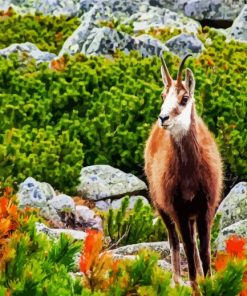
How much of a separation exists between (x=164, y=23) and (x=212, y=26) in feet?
6.59

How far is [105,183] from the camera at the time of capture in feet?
43.2

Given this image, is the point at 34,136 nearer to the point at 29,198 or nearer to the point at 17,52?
the point at 29,198

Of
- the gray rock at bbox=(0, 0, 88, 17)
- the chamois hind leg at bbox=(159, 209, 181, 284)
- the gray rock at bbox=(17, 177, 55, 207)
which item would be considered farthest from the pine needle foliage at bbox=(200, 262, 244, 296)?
the gray rock at bbox=(0, 0, 88, 17)

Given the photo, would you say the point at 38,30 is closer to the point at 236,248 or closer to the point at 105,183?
the point at 105,183

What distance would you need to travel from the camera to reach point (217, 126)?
1422 cm

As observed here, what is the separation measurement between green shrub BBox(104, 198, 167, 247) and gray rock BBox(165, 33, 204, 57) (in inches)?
379

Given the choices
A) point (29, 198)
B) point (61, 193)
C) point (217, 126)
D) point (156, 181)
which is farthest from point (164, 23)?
point (156, 181)

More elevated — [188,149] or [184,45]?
[188,149]

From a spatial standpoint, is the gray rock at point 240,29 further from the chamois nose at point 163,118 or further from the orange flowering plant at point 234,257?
the orange flowering plant at point 234,257

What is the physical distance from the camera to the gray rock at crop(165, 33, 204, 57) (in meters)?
19.9

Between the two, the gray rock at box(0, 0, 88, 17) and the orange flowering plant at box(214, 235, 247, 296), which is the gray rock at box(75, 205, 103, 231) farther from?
the gray rock at box(0, 0, 88, 17)

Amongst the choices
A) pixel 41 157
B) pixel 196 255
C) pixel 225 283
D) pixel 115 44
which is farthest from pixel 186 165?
pixel 115 44

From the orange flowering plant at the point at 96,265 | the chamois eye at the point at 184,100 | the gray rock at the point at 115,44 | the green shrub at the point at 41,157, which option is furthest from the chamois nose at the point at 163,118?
the gray rock at the point at 115,44

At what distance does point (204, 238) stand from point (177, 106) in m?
0.93
